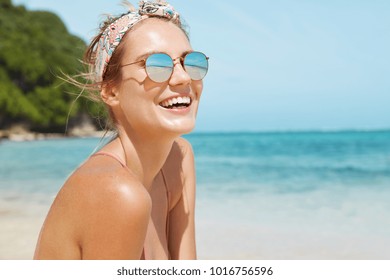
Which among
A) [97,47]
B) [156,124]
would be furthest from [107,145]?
[97,47]

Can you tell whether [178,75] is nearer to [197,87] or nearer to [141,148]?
[197,87]

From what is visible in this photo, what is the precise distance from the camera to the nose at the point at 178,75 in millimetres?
1957

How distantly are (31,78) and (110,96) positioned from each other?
45349mm

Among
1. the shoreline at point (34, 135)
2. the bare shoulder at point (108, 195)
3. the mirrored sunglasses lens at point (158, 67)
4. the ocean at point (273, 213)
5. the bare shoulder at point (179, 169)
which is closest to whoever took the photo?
the bare shoulder at point (108, 195)

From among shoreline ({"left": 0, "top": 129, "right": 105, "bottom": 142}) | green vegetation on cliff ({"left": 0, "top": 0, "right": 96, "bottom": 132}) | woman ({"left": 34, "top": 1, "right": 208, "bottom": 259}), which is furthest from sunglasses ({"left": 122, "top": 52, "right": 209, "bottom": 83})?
green vegetation on cliff ({"left": 0, "top": 0, "right": 96, "bottom": 132})

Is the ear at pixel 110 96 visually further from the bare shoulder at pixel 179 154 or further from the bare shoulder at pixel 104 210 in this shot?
the bare shoulder at pixel 179 154

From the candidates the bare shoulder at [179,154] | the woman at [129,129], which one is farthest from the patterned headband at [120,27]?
the bare shoulder at [179,154]

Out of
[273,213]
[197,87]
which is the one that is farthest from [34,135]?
[197,87]

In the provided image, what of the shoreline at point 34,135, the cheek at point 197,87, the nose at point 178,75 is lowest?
the shoreline at point 34,135

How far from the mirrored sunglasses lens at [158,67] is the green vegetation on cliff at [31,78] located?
1636 inches

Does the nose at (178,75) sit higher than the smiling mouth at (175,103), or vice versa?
the nose at (178,75)

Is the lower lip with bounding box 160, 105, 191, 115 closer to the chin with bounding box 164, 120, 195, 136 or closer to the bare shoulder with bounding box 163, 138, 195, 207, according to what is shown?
the chin with bounding box 164, 120, 195, 136

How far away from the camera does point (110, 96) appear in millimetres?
2086

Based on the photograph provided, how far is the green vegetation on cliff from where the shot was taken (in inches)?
1719
